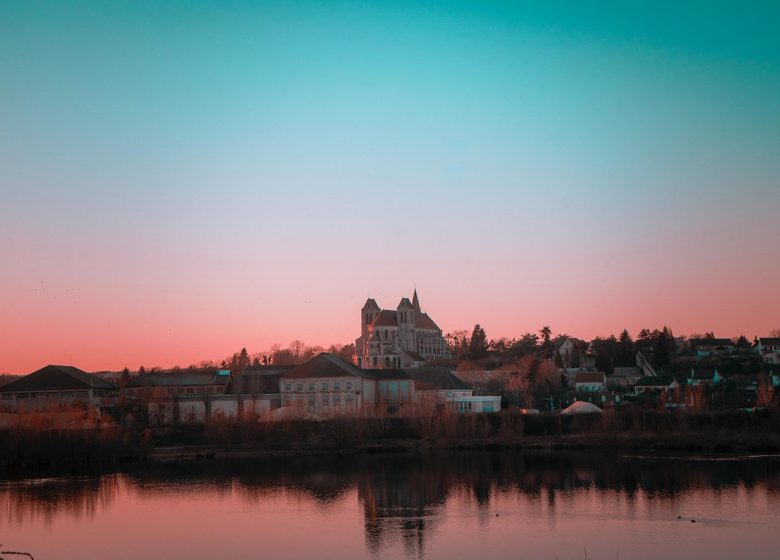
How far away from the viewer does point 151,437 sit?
183 ft

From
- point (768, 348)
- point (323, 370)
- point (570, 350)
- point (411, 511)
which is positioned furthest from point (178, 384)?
point (768, 348)

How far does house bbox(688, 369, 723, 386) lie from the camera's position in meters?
79.3

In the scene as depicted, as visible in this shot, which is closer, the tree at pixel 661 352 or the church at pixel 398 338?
the tree at pixel 661 352

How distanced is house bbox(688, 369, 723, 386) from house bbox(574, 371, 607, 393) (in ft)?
29.3

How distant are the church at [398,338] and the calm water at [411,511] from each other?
65.0 m

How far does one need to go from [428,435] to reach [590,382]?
3949 centimetres

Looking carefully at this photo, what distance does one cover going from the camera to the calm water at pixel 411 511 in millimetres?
24688

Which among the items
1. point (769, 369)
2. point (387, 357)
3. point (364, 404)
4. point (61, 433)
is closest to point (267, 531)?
point (61, 433)

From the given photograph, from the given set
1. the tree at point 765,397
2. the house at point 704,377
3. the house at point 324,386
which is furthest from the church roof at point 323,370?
the house at point 704,377

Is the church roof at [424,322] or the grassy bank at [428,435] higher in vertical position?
the church roof at [424,322]

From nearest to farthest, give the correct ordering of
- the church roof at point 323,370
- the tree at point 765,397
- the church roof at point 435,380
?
1. the tree at point 765,397
2. the church roof at point 323,370
3. the church roof at point 435,380

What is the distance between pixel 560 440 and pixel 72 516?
102ft

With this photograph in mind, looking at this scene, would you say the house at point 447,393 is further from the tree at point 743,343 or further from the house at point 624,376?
the tree at point 743,343

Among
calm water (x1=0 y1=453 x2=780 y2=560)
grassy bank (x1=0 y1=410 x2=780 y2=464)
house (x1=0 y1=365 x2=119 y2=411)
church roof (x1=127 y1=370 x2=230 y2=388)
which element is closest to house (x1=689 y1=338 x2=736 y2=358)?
grassy bank (x1=0 y1=410 x2=780 y2=464)
